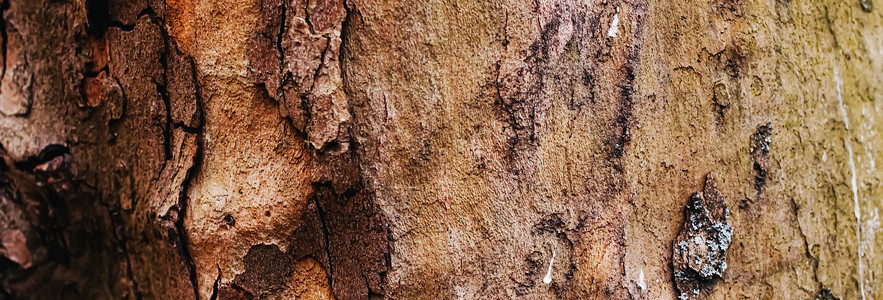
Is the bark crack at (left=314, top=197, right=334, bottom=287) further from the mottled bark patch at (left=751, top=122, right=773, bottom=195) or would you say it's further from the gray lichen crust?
the mottled bark patch at (left=751, top=122, right=773, bottom=195)

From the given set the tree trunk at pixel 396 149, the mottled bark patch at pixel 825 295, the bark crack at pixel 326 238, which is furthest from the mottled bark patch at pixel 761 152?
the bark crack at pixel 326 238

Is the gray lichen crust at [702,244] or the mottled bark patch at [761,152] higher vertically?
the mottled bark patch at [761,152]

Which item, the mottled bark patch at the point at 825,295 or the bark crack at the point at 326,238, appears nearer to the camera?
the bark crack at the point at 326,238

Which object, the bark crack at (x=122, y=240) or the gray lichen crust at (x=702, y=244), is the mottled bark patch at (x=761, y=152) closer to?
the gray lichen crust at (x=702, y=244)

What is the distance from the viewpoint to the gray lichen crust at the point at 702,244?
0.72 metres

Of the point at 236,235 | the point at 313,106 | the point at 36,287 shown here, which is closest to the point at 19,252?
the point at 36,287

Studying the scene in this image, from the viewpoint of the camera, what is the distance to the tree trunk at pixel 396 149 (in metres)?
0.64

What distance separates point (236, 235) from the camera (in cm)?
66

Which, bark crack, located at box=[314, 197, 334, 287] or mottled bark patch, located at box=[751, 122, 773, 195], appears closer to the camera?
bark crack, located at box=[314, 197, 334, 287]

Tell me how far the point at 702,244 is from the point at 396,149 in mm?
418

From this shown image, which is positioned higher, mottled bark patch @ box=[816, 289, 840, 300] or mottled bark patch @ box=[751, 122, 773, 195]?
mottled bark patch @ box=[751, 122, 773, 195]

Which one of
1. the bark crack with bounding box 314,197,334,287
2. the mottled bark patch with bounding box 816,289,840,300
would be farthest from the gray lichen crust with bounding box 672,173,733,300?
the bark crack with bounding box 314,197,334,287

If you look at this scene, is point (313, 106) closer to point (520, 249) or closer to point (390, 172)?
point (390, 172)

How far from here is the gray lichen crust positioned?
2.36ft
